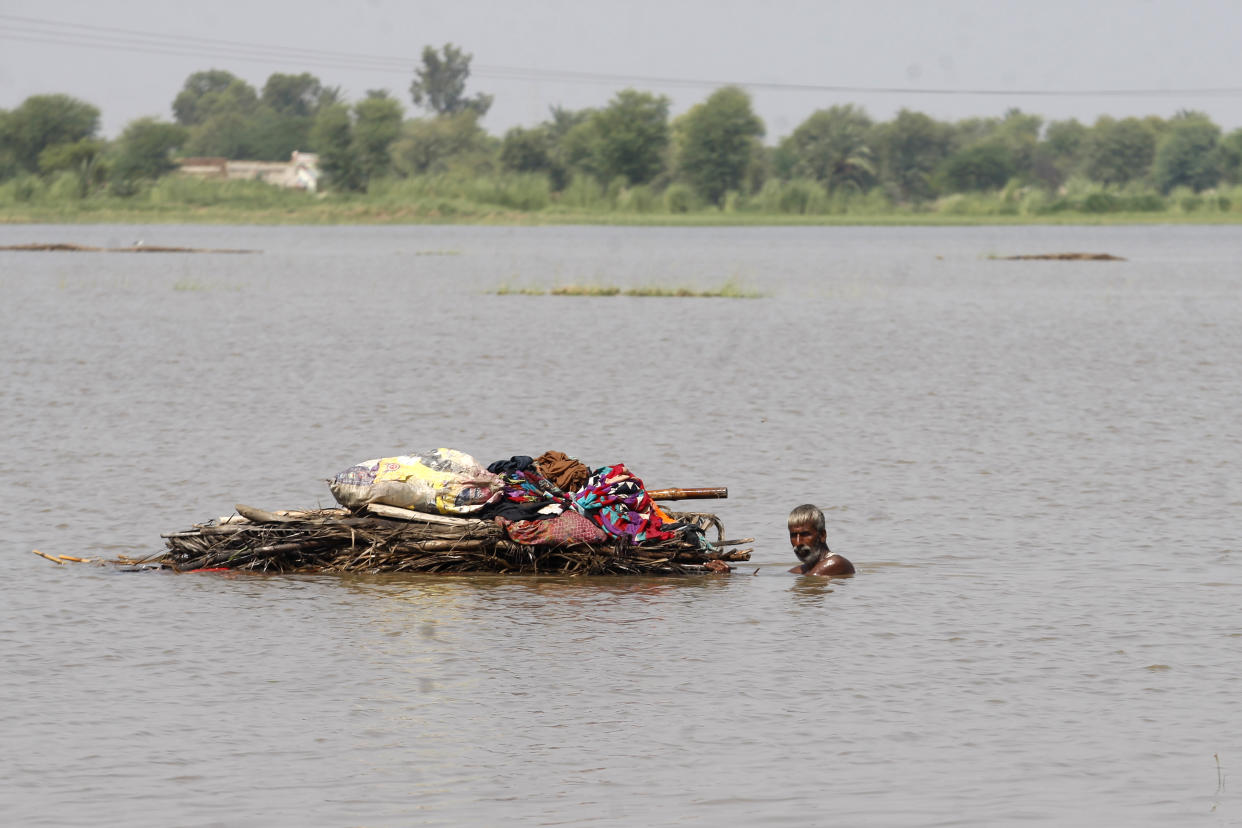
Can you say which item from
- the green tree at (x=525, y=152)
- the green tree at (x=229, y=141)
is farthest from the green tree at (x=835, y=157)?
the green tree at (x=229, y=141)

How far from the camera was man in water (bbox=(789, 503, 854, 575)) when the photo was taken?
1346cm

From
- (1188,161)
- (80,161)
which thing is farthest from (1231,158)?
(80,161)

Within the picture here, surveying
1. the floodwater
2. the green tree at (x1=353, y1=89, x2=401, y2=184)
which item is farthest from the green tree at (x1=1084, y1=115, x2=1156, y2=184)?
the floodwater

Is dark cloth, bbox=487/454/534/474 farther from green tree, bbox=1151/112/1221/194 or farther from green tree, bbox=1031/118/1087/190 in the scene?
green tree, bbox=1031/118/1087/190

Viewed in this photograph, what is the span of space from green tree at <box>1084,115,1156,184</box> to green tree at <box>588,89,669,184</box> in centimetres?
4713

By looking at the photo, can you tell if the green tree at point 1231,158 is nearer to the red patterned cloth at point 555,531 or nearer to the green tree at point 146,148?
the green tree at point 146,148

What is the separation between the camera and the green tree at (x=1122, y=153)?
166 m

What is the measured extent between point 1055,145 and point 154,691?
619 ft

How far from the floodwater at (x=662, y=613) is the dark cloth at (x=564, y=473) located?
2.61 ft

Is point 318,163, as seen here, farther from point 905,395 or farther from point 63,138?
point 905,395

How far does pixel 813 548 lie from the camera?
13523 millimetres

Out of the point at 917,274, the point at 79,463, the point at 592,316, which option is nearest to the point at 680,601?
the point at 79,463

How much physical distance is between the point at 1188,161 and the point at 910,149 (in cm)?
2556

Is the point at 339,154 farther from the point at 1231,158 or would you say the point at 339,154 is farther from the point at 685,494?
the point at 685,494
